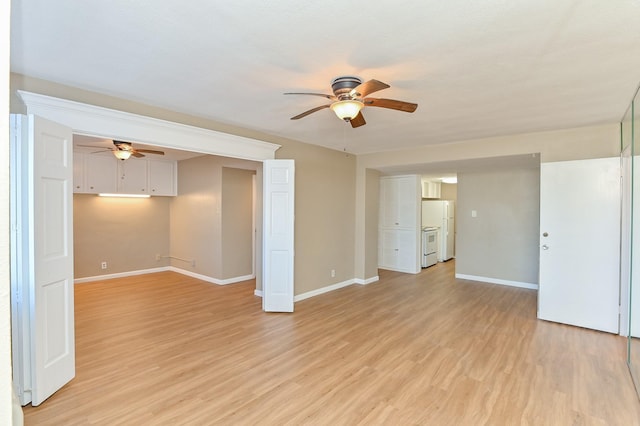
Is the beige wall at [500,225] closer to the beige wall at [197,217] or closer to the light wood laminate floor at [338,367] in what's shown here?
the light wood laminate floor at [338,367]

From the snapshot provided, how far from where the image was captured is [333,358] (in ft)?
9.97

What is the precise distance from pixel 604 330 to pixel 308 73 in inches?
172

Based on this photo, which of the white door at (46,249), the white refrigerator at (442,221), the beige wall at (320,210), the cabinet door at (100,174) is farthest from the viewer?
→ the white refrigerator at (442,221)

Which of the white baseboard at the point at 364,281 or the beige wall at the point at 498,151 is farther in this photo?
the white baseboard at the point at 364,281

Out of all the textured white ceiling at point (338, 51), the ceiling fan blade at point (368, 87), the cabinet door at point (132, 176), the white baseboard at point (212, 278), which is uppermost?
the textured white ceiling at point (338, 51)

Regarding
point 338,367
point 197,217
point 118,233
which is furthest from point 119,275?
point 338,367

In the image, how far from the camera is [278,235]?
4.32 metres

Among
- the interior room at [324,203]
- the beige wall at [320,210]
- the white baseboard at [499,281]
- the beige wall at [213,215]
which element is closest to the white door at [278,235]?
the interior room at [324,203]

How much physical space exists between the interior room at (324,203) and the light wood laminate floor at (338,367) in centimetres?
2

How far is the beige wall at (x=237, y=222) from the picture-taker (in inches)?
233

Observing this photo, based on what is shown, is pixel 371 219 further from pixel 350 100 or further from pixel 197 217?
pixel 350 100

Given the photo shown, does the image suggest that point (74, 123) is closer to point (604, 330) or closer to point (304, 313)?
point (304, 313)

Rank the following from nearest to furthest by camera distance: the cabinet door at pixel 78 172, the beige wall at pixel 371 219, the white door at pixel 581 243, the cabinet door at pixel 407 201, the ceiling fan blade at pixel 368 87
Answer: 1. the ceiling fan blade at pixel 368 87
2. the white door at pixel 581 243
3. the cabinet door at pixel 78 172
4. the beige wall at pixel 371 219
5. the cabinet door at pixel 407 201
